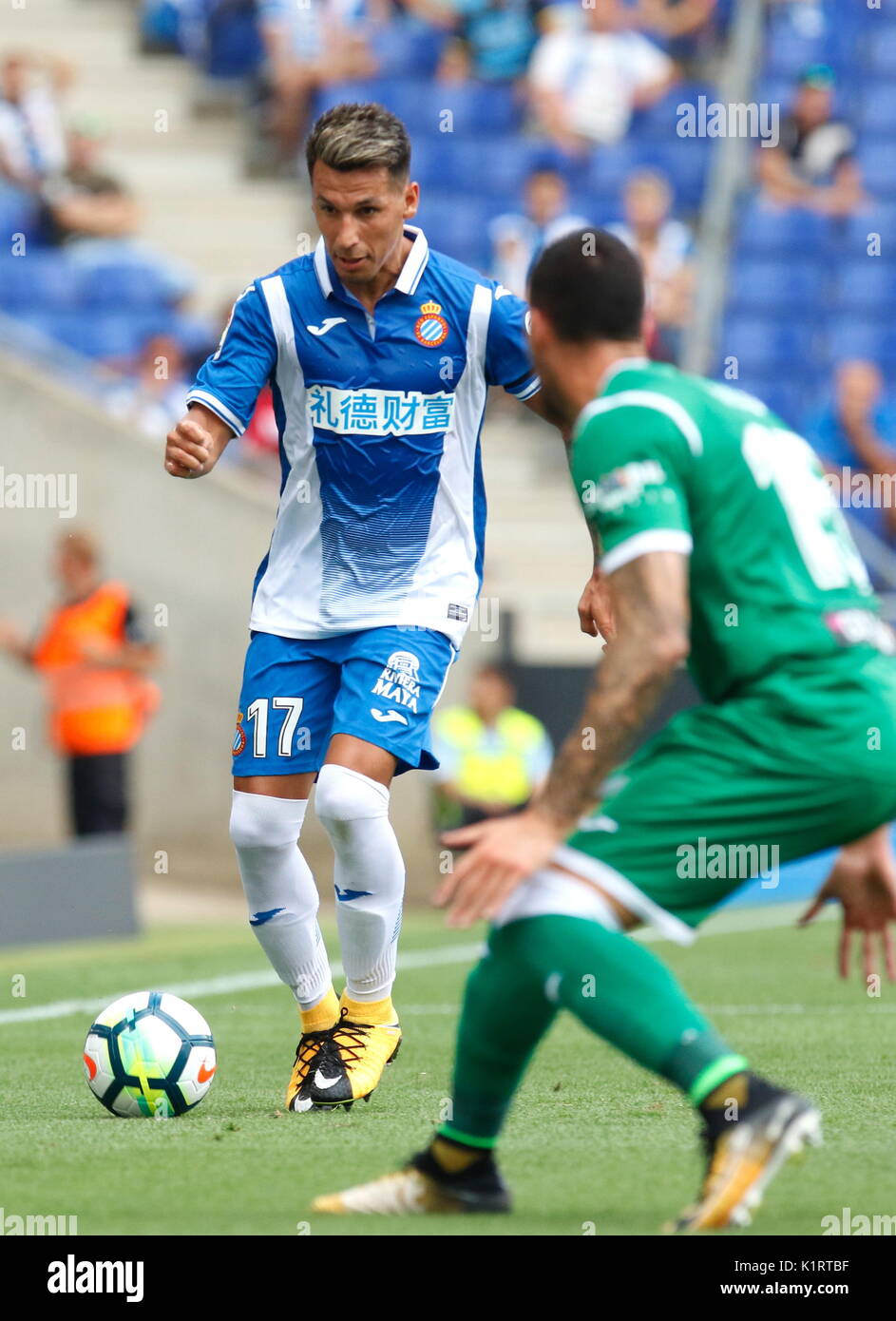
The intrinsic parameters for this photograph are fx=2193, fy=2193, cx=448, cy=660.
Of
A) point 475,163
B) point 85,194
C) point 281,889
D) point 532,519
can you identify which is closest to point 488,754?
point 532,519

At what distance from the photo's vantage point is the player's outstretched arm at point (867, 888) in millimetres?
4270

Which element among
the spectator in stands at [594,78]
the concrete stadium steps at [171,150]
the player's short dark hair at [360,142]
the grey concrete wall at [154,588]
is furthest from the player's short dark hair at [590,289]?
the spectator in stands at [594,78]

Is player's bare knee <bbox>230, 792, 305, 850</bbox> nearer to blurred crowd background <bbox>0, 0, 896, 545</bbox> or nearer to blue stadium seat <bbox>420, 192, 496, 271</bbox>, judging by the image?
blurred crowd background <bbox>0, 0, 896, 545</bbox>

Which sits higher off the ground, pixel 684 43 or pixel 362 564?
pixel 684 43

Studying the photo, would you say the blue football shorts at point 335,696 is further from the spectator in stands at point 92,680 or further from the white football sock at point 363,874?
the spectator in stands at point 92,680

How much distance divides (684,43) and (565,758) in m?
15.6

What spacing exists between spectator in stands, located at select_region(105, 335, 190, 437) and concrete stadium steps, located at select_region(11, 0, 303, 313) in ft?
6.98

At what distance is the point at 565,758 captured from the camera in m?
4.00

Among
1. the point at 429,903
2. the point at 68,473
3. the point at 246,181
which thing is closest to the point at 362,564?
the point at 429,903

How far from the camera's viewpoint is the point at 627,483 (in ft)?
13.2

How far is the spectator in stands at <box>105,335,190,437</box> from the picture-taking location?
607 inches

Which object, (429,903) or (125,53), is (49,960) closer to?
(429,903)

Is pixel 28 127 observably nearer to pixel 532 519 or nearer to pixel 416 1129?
pixel 532 519

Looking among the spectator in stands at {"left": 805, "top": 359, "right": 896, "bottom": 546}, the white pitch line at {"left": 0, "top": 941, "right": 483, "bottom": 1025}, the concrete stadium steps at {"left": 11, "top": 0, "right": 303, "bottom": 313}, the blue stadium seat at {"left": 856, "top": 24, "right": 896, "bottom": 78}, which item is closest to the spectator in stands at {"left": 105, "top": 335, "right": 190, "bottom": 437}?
the concrete stadium steps at {"left": 11, "top": 0, "right": 303, "bottom": 313}
